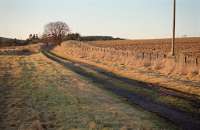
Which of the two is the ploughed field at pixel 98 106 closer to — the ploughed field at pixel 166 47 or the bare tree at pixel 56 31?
the ploughed field at pixel 166 47

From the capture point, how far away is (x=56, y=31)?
12438cm

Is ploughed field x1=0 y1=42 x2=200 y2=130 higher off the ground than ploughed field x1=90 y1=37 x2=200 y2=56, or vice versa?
ploughed field x1=90 y1=37 x2=200 y2=56

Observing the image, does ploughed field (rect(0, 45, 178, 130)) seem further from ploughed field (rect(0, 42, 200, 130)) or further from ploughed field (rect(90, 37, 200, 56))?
ploughed field (rect(90, 37, 200, 56))

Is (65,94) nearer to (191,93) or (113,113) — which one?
(113,113)

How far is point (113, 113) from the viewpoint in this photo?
40.9 ft

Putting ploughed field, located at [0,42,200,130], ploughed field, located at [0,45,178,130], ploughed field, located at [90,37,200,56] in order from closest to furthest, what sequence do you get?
ploughed field, located at [0,45,178,130] < ploughed field, located at [0,42,200,130] < ploughed field, located at [90,37,200,56]

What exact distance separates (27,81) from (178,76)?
9.99 metres

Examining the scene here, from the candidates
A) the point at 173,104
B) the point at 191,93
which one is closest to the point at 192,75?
the point at 191,93

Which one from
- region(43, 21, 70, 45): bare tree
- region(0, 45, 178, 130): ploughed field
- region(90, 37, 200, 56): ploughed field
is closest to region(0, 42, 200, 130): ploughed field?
region(0, 45, 178, 130): ploughed field

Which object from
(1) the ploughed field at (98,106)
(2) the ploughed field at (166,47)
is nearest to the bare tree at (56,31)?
(2) the ploughed field at (166,47)

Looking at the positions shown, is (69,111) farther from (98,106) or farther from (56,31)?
(56,31)

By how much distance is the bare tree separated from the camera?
4814 inches

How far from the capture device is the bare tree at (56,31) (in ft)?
401

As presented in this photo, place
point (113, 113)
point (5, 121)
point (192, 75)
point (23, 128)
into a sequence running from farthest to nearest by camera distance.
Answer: point (192, 75), point (113, 113), point (5, 121), point (23, 128)
